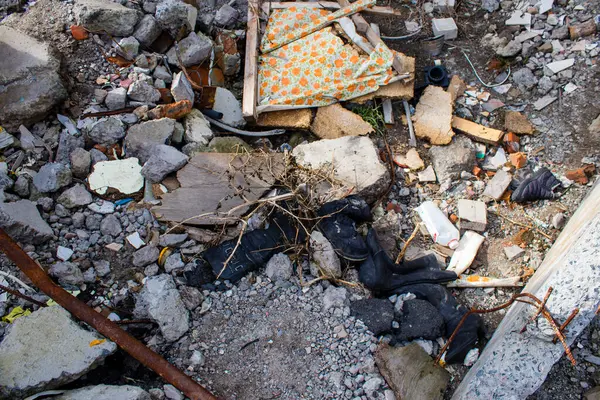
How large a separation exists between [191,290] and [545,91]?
3849mm

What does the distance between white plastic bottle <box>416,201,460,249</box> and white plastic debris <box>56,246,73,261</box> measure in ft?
9.43

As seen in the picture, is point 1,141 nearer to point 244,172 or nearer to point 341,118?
point 244,172

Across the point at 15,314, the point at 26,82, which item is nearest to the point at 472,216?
the point at 15,314

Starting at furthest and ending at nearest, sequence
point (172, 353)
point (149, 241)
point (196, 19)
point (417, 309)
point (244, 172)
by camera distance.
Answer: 1. point (196, 19)
2. point (244, 172)
3. point (149, 241)
4. point (417, 309)
5. point (172, 353)

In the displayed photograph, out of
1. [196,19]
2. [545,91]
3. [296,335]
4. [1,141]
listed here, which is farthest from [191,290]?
[545,91]

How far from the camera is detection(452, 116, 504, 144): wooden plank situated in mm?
4730

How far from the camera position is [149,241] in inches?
155

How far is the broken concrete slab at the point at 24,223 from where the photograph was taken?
3598mm

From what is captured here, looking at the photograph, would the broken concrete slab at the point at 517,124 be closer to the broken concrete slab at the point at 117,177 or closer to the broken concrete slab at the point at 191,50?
the broken concrete slab at the point at 191,50

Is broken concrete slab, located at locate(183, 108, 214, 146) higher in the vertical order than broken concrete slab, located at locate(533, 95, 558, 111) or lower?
higher

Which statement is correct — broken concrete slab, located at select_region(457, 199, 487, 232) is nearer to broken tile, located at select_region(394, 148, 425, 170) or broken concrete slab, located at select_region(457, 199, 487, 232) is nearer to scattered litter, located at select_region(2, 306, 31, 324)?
broken tile, located at select_region(394, 148, 425, 170)

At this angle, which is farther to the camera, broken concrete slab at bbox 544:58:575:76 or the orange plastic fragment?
broken concrete slab at bbox 544:58:575:76

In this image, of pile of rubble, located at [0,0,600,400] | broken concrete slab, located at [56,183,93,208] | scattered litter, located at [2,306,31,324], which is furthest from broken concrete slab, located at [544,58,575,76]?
scattered litter, located at [2,306,31,324]

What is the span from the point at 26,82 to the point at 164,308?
232 cm
